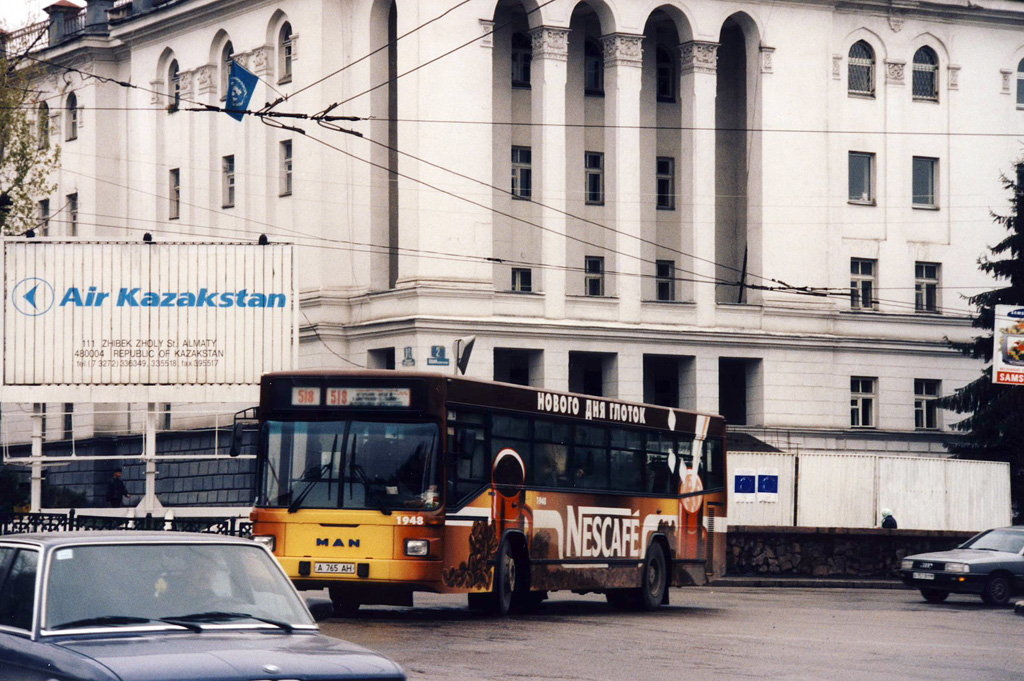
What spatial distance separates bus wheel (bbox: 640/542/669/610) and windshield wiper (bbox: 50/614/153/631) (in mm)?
16585

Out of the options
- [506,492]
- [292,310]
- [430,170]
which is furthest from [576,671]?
[430,170]

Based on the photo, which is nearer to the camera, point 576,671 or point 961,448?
→ point 576,671

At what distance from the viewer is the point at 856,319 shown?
56.4m

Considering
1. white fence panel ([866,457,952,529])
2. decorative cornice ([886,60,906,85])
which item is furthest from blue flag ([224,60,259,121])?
decorative cornice ([886,60,906,85])

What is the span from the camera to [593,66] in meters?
55.9

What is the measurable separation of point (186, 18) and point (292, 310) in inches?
1074

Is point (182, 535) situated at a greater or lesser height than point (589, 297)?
lesser

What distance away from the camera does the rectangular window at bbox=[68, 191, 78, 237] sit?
64.0 meters

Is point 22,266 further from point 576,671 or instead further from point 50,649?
point 50,649

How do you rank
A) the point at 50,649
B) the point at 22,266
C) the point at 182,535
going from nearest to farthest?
the point at 50,649 → the point at 182,535 → the point at 22,266

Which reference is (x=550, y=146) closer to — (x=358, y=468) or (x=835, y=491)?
(x=835, y=491)

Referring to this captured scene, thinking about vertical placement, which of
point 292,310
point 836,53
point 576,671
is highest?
point 836,53

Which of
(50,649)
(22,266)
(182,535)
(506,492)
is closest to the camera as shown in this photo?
Answer: (50,649)

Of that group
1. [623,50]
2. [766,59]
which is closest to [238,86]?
[623,50]
